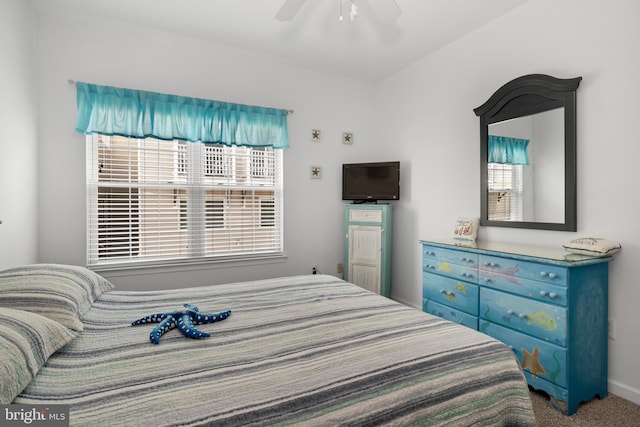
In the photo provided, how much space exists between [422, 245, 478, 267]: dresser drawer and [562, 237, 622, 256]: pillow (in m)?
0.58

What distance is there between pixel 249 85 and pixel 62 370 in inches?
119

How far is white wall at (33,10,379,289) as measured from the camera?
8.96ft

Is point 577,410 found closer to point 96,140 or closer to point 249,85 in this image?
point 249,85

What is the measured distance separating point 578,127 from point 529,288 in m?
1.17

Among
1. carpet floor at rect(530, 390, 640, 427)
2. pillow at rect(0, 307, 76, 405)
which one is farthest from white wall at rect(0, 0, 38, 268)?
carpet floor at rect(530, 390, 640, 427)

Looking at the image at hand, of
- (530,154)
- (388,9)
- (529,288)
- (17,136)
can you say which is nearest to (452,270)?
(529,288)

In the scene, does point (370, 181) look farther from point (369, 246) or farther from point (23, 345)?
point (23, 345)

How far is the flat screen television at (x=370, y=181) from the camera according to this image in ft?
12.0

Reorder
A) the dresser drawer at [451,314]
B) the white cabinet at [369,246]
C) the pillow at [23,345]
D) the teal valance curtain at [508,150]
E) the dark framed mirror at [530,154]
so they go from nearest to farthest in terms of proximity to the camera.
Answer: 1. the pillow at [23,345]
2. the dark framed mirror at [530,154]
3. the dresser drawer at [451,314]
4. the teal valance curtain at [508,150]
5. the white cabinet at [369,246]

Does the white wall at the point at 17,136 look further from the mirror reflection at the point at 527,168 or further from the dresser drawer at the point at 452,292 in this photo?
the mirror reflection at the point at 527,168

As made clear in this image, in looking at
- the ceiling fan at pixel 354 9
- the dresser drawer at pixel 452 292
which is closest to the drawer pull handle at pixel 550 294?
the dresser drawer at pixel 452 292

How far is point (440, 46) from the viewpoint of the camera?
3312 millimetres

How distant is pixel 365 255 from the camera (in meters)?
3.77

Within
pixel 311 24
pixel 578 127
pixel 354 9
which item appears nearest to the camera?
pixel 354 9
